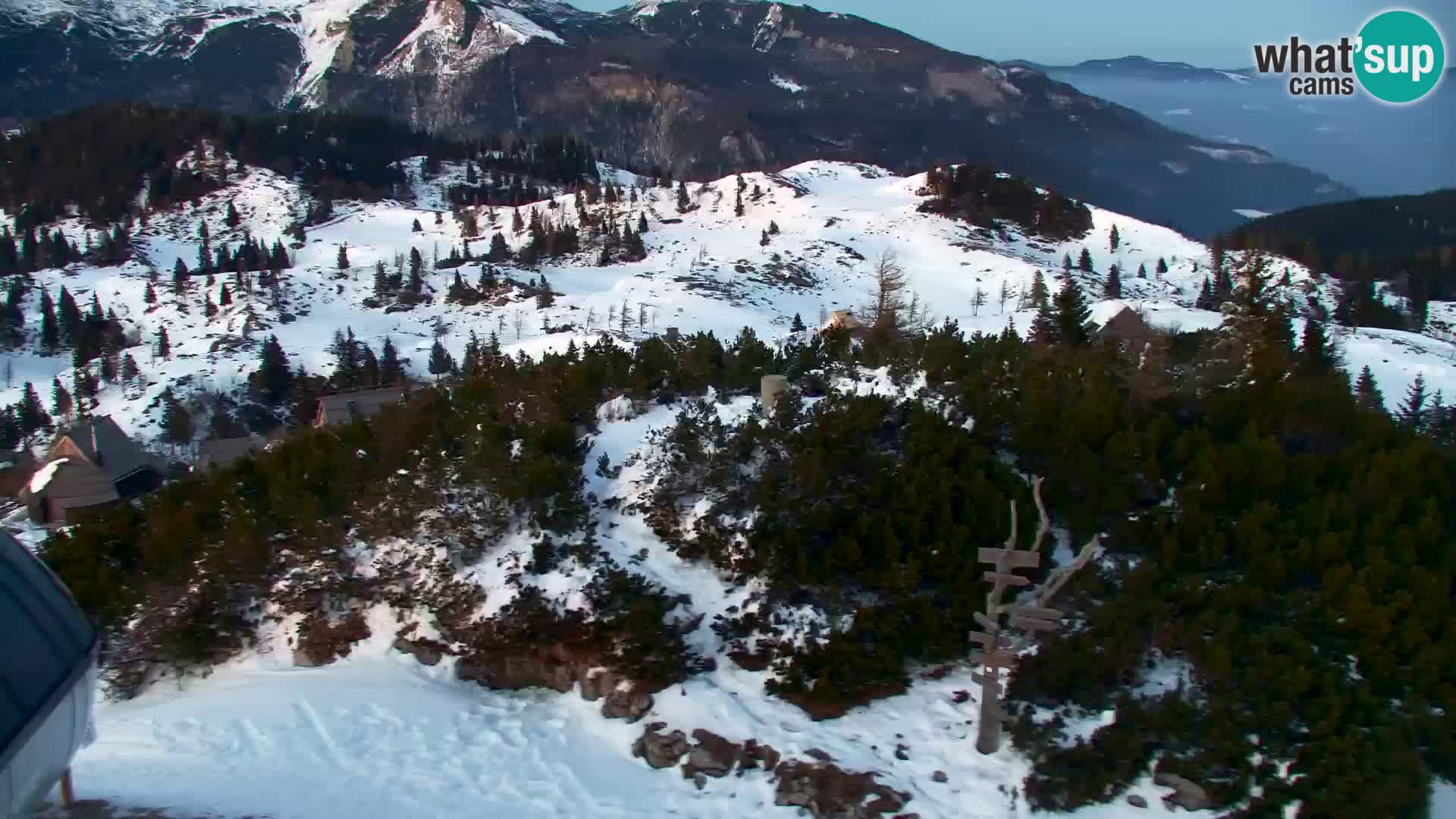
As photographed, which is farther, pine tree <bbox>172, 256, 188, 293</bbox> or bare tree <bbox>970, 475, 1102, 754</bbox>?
pine tree <bbox>172, 256, 188, 293</bbox>

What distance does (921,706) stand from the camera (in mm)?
8336

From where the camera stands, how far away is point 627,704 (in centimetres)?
873

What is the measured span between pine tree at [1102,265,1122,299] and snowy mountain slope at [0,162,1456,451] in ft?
2.06

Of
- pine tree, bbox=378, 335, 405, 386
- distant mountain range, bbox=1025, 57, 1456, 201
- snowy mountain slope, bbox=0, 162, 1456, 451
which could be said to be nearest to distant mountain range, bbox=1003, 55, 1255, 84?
distant mountain range, bbox=1025, 57, 1456, 201

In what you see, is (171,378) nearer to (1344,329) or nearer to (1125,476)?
(1125,476)

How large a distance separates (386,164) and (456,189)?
1050cm

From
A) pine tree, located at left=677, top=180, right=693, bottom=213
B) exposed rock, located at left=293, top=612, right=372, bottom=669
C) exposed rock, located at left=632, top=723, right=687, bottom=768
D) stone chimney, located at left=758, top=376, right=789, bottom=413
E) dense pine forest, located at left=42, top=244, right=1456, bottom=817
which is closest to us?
dense pine forest, located at left=42, top=244, right=1456, bottom=817

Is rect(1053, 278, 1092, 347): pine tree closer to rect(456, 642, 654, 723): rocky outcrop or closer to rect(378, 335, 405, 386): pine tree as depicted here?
rect(456, 642, 654, 723): rocky outcrop

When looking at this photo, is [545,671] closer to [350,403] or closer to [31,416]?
[350,403]

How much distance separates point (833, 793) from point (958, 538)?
10.1 ft

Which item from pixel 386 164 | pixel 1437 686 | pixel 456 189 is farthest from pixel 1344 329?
pixel 386 164

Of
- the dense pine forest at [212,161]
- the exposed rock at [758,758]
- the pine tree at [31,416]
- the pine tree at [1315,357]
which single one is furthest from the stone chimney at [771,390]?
the dense pine forest at [212,161]

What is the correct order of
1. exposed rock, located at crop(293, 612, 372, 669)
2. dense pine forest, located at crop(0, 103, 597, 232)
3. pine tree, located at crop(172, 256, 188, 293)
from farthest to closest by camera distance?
dense pine forest, located at crop(0, 103, 597, 232) → pine tree, located at crop(172, 256, 188, 293) → exposed rock, located at crop(293, 612, 372, 669)

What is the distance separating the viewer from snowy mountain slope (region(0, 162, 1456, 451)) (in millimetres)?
40469
